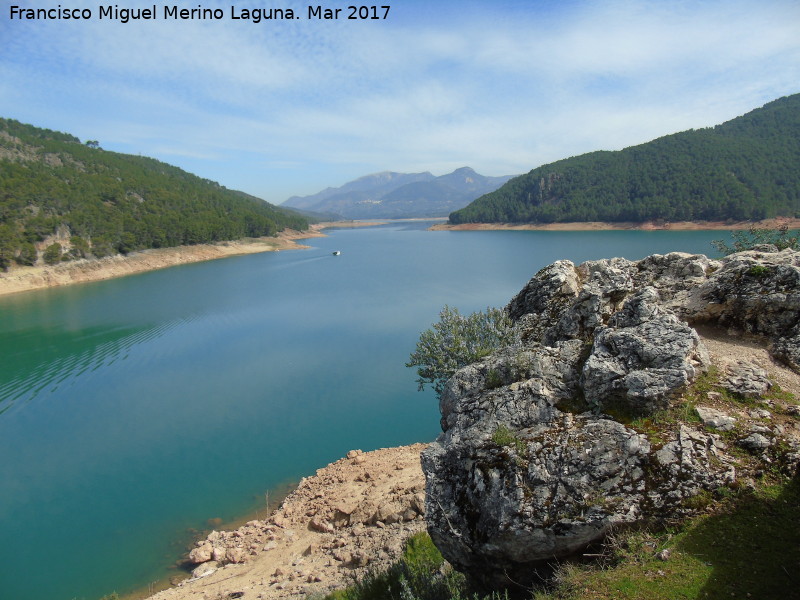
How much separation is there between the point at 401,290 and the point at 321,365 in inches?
830

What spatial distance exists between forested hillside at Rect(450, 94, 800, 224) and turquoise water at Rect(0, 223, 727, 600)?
2892 inches

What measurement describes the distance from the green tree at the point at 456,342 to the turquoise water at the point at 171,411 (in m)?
4.21

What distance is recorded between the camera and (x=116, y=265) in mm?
66375

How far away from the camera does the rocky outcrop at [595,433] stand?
15.6ft

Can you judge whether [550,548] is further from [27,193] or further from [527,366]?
[27,193]

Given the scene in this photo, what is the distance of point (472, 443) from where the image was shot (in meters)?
5.79

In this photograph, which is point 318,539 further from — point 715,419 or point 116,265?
point 116,265

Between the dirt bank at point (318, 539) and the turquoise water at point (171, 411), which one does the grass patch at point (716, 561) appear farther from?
the turquoise water at point (171, 411)

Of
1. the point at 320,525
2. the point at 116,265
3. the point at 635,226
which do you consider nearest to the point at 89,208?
the point at 116,265

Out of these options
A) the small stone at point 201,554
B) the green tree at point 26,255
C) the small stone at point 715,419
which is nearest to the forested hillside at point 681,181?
the small stone at point 715,419

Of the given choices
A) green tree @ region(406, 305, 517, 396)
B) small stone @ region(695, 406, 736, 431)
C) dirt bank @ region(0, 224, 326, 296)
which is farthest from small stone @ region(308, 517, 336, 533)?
dirt bank @ region(0, 224, 326, 296)

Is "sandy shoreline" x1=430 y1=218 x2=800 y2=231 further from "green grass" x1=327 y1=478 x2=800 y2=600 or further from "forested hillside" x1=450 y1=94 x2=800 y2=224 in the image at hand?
"green grass" x1=327 y1=478 x2=800 y2=600

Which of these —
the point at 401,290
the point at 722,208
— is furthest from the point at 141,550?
the point at 722,208

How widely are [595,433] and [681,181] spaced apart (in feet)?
391
